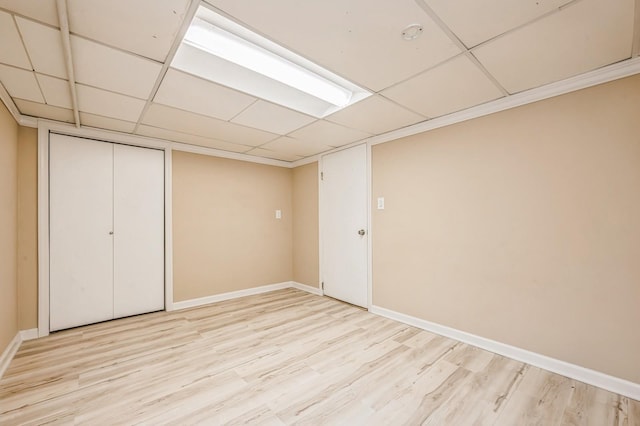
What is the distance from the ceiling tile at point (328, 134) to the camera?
3096mm

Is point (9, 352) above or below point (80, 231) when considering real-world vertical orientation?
below

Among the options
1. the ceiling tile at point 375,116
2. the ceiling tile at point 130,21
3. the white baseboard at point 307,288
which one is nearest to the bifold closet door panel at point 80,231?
the ceiling tile at point 130,21

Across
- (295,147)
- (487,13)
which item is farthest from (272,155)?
(487,13)

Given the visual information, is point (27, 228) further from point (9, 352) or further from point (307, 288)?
point (307, 288)

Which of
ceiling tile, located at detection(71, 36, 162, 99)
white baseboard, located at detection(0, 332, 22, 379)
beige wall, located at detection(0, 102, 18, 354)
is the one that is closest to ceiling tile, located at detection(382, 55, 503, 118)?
ceiling tile, located at detection(71, 36, 162, 99)

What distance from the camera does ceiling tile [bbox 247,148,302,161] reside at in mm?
4156

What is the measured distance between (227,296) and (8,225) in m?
2.48

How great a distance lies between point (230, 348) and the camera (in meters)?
2.58

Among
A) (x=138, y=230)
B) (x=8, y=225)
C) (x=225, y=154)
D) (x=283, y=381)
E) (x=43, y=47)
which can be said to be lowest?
(x=283, y=381)

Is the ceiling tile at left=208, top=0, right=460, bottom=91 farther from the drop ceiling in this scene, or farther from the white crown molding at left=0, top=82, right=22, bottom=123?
the white crown molding at left=0, top=82, right=22, bottom=123

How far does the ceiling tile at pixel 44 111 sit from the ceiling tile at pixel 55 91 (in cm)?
13

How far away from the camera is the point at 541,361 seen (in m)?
2.21

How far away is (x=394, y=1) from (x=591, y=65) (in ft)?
5.37

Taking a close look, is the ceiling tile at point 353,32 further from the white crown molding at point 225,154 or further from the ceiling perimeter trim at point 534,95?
the white crown molding at point 225,154
